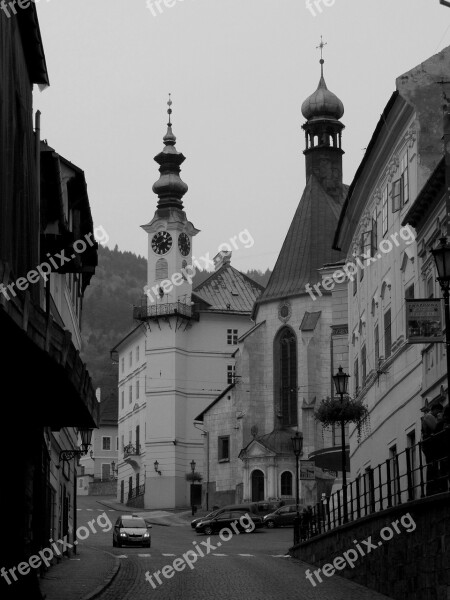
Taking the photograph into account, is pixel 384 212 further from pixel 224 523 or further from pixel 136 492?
pixel 136 492

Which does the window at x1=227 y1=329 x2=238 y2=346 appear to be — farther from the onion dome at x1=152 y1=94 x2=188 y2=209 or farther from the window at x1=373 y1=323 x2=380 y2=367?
the window at x1=373 y1=323 x2=380 y2=367

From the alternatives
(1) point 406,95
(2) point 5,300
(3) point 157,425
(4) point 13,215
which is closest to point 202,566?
(1) point 406,95

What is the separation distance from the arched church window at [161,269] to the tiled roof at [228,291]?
2.90m

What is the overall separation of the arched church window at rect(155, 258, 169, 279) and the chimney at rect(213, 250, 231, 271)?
9.25 m

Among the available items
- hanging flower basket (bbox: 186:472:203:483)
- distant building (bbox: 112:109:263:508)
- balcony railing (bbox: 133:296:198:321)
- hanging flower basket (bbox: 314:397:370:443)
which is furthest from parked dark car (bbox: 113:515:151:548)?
balcony railing (bbox: 133:296:198:321)

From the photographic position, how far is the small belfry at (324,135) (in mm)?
95125

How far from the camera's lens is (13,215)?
19.5 metres

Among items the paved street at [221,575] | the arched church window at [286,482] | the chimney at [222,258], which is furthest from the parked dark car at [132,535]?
the chimney at [222,258]

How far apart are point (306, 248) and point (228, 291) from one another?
15.3m

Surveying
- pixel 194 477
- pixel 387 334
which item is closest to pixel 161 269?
pixel 194 477

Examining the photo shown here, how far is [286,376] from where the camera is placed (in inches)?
3349

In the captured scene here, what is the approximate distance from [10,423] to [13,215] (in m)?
3.20

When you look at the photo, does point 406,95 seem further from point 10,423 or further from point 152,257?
point 152,257

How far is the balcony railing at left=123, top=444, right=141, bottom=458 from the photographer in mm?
98438
